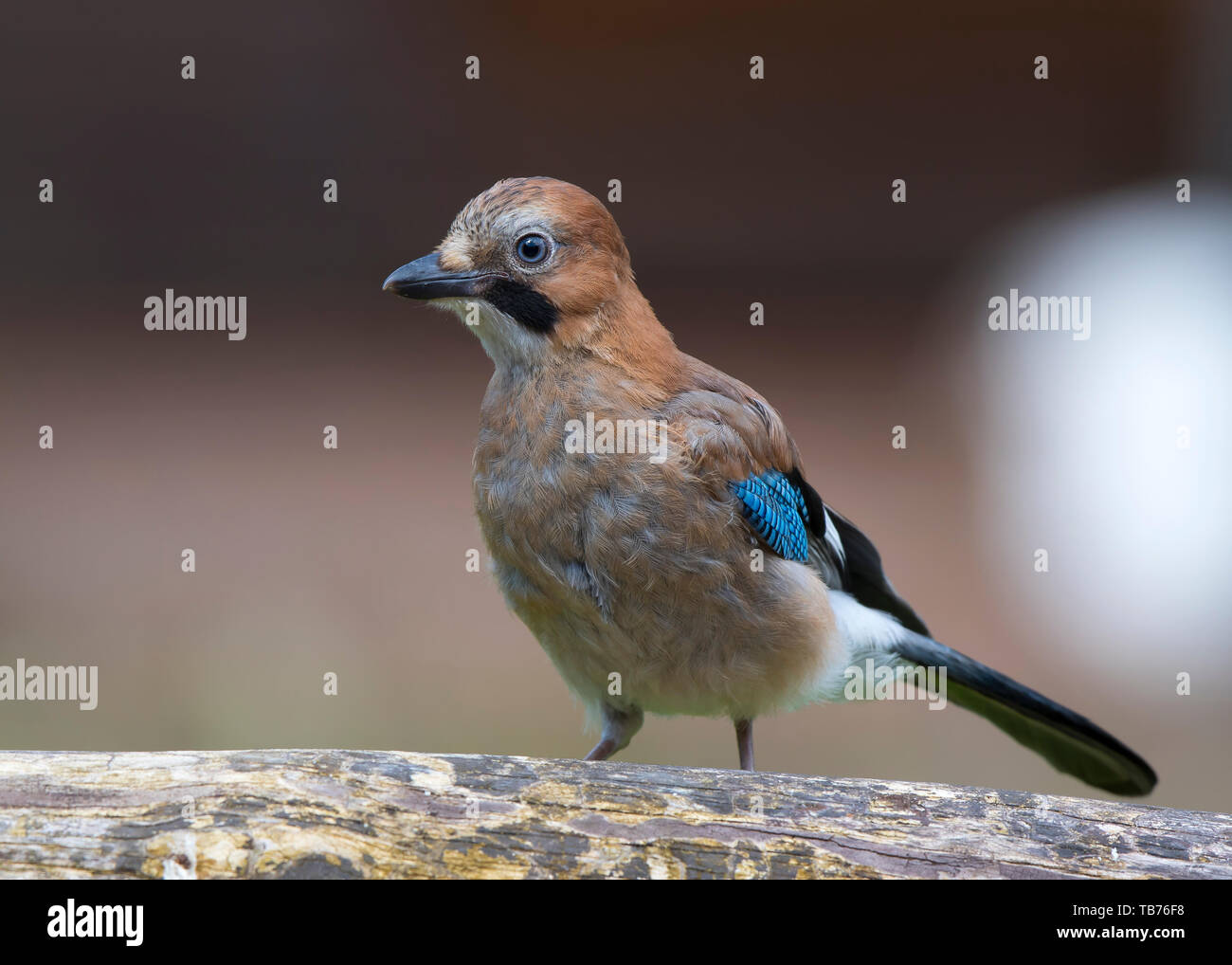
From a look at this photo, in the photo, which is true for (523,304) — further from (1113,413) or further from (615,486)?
(1113,413)

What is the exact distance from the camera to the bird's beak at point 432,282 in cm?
338

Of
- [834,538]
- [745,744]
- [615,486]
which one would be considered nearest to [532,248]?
[615,486]

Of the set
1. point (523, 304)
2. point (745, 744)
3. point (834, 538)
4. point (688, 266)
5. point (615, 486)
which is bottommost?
point (745, 744)

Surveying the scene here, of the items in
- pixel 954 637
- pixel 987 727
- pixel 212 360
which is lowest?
pixel 987 727

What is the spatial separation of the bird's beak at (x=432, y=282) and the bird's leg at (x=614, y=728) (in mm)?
1258

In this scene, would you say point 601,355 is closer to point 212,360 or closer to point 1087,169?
point 212,360

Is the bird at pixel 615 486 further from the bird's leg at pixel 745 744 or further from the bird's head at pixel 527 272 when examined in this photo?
the bird's leg at pixel 745 744

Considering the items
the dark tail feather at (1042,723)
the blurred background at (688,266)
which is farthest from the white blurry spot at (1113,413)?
the dark tail feather at (1042,723)

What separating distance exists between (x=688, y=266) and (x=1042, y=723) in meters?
5.27

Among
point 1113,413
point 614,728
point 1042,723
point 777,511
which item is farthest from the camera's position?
point 1113,413

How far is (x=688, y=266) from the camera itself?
8.66m

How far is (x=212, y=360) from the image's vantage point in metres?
8.91

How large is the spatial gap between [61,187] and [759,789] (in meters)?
7.39

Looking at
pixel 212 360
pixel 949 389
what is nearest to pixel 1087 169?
pixel 949 389
